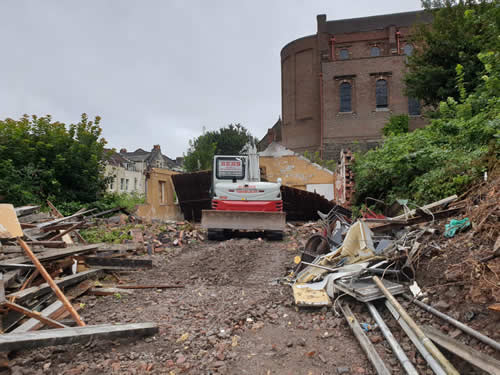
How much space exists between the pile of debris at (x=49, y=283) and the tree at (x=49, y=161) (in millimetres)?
6138

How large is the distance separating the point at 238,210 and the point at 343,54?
30.3 meters

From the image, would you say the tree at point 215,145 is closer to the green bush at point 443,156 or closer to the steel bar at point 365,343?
the green bush at point 443,156

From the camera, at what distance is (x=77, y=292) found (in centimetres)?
473

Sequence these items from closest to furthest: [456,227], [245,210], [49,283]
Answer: [49,283], [456,227], [245,210]

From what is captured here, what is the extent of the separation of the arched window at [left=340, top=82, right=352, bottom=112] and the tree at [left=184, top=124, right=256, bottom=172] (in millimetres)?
9003

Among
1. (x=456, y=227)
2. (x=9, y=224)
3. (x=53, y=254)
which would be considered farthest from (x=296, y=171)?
(x=9, y=224)

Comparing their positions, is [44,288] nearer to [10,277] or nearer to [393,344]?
[10,277]

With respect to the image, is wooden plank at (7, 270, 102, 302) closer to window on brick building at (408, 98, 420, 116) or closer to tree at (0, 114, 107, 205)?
tree at (0, 114, 107, 205)

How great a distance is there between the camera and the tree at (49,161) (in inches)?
481

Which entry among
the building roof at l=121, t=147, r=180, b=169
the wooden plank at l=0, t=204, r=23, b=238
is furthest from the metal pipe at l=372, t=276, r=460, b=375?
the building roof at l=121, t=147, r=180, b=169

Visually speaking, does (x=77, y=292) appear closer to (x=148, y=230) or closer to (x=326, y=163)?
(x=148, y=230)

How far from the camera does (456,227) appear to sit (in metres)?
4.41

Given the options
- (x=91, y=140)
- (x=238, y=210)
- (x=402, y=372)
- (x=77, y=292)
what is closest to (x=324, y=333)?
(x=402, y=372)

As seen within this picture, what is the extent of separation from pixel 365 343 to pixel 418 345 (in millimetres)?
441
